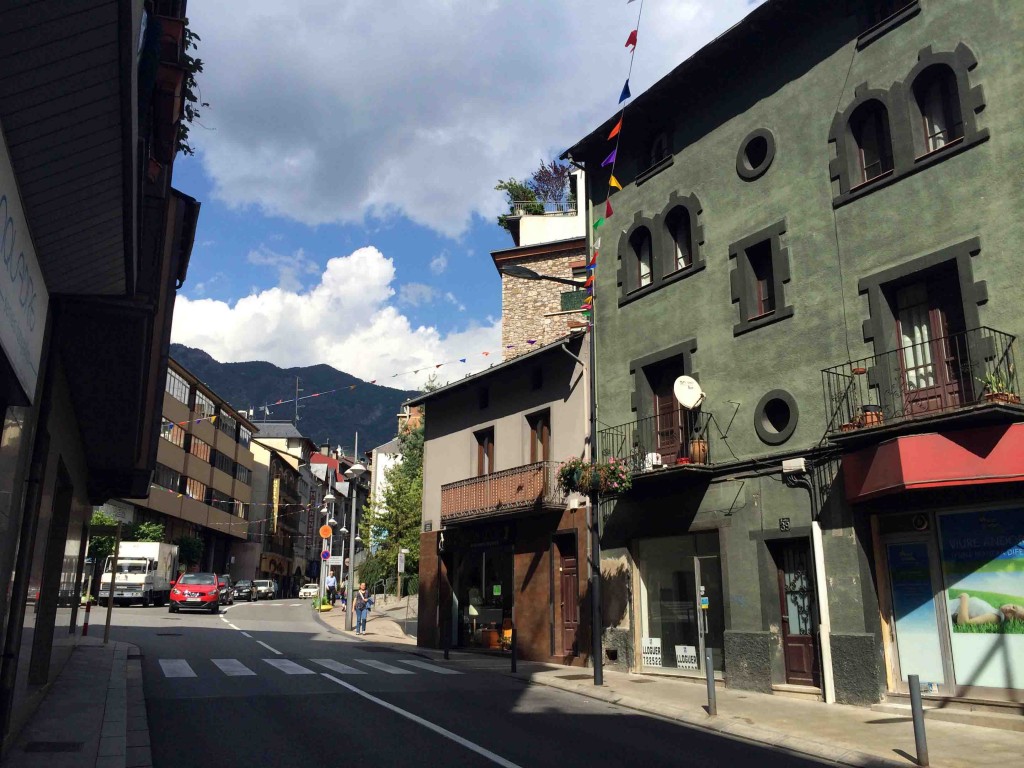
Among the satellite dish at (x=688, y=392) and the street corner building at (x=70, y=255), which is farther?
the satellite dish at (x=688, y=392)

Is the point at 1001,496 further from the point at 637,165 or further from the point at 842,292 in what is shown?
the point at 637,165

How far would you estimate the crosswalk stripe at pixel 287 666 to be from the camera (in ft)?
49.7

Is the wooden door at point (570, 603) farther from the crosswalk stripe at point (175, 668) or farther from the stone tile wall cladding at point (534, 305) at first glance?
the stone tile wall cladding at point (534, 305)

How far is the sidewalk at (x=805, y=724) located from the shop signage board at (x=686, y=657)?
30cm

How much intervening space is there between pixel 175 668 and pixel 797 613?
1149 cm

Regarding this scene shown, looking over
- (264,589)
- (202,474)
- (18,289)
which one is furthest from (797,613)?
(202,474)

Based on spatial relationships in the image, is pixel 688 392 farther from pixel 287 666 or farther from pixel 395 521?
pixel 395 521

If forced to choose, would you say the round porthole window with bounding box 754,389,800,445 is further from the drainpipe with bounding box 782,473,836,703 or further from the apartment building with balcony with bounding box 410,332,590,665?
the apartment building with balcony with bounding box 410,332,590,665

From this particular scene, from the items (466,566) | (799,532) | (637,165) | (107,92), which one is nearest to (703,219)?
(637,165)

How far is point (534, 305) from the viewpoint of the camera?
113 ft

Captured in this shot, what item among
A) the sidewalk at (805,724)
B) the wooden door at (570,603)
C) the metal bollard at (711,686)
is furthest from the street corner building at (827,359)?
the metal bollard at (711,686)

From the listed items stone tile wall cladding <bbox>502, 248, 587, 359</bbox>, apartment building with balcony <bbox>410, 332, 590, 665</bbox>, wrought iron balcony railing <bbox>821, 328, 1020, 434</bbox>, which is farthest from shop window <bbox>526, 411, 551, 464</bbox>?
stone tile wall cladding <bbox>502, 248, 587, 359</bbox>

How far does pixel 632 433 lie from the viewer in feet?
58.6

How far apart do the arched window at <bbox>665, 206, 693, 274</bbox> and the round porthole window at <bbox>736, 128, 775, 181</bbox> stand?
1712 millimetres
